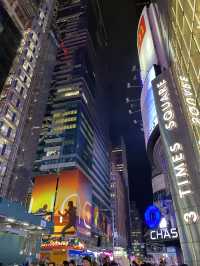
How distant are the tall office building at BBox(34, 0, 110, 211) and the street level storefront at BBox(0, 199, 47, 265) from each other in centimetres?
5466

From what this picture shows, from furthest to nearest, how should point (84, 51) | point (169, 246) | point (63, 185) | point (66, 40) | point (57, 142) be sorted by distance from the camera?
1. point (66, 40)
2. point (84, 51)
3. point (57, 142)
4. point (63, 185)
5. point (169, 246)

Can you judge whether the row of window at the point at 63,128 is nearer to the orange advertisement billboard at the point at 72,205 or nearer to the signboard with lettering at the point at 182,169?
the orange advertisement billboard at the point at 72,205

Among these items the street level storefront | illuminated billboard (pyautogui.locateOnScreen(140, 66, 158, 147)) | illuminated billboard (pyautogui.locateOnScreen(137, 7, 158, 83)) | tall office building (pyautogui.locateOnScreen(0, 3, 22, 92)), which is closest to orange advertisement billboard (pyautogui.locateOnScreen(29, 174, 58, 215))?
tall office building (pyautogui.locateOnScreen(0, 3, 22, 92))

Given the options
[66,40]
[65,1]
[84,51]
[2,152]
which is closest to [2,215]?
[2,152]

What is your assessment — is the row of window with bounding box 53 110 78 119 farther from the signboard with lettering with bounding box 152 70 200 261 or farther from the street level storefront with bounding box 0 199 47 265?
the signboard with lettering with bounding box 152 70 200 261

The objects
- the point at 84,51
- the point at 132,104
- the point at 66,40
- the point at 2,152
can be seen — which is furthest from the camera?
the point at 66,40

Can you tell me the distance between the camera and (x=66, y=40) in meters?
132

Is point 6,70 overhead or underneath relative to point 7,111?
overhead

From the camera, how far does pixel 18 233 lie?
24.8m

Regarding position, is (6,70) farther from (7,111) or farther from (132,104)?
(132,104)

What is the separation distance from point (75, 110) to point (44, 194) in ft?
121

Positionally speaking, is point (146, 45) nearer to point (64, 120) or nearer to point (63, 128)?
point (63, 128)

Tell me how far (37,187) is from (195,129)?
240ft

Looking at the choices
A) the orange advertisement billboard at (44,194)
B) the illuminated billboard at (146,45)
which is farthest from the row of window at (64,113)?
the illuminated billboard at (146,45)
